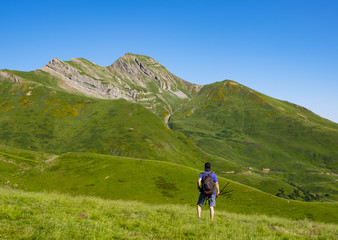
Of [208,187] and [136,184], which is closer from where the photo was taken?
[208,187]

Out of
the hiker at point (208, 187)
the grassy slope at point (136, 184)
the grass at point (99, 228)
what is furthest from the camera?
the grassy slope at point (136, 184)

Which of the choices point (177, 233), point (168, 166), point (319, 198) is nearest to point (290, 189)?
point (319, 198)

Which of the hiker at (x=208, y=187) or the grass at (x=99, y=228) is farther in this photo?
the hiker at (x=208, y=187)

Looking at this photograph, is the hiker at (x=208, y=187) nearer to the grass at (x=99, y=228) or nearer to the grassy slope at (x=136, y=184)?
the grass at (x=99, y=228)

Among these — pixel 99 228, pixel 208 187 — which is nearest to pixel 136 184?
pixel 208 187

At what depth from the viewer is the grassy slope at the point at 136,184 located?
4781cm

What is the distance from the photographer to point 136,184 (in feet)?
188

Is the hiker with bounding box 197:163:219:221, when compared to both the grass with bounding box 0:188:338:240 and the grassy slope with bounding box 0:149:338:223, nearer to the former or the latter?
the grass with bounding box 0:188:338:240

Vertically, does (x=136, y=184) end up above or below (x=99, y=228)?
below

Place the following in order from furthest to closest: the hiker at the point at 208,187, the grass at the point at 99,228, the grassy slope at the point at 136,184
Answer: the grassy slope at the point at 136,184, the hiker at the point at 208,187, the grass at the point at 99,228

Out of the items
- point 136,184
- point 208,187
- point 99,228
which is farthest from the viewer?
point 136,184

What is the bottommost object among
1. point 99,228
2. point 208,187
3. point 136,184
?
point 136,184

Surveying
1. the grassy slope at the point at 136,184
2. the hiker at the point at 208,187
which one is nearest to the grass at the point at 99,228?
the hiker at the point at 208,187

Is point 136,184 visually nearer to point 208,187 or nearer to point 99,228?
point 208,187
